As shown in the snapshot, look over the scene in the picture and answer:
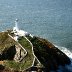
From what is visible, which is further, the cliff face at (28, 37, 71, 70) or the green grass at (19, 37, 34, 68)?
the cliff face at (28, 37, 71, 70)

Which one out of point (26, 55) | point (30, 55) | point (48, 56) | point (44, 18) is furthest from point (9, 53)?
point (44, 18)

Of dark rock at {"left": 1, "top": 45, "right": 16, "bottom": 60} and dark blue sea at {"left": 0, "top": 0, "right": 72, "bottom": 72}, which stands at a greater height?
dark blue sea at {"left": 0, "top": 0, "right": 72, "bottom": 72}

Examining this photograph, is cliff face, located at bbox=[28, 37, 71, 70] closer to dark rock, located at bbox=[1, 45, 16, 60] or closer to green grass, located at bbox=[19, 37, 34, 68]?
green grass, located at bbox=[19, 37, 34, 68]

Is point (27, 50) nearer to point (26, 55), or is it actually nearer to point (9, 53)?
point (26, 55)

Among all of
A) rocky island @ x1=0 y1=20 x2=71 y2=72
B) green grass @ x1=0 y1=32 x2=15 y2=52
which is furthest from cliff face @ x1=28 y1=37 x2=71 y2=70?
→ green grass @ x1=0 y1=32 x2=15 y2=52

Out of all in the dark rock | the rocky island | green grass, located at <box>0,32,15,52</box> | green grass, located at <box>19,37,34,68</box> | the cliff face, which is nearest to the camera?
the rocky island

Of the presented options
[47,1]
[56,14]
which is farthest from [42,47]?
[47,1]
